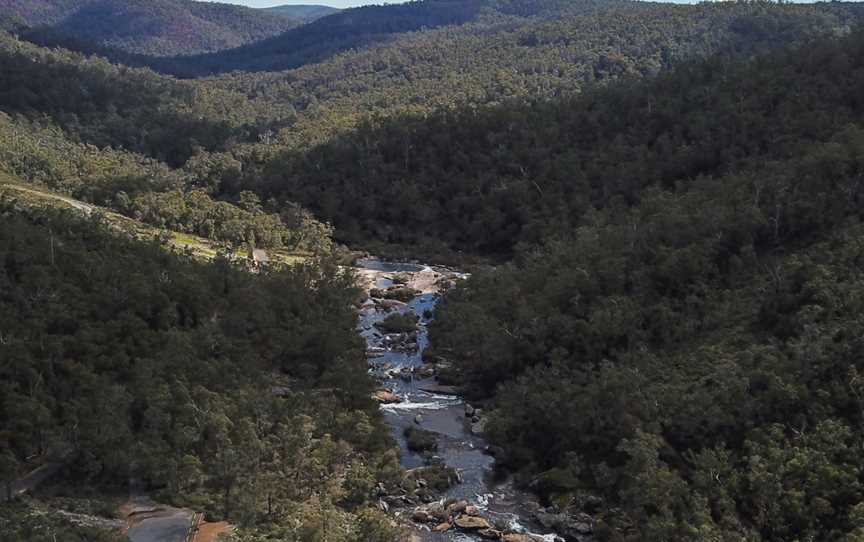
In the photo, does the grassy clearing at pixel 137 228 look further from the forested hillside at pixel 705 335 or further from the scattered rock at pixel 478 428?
the scattered rock at pixel 478 428

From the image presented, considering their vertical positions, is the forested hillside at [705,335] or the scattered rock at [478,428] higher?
the forested hillside at [705,335]

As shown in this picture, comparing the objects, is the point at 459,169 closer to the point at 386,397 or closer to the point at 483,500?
the point at 386,397

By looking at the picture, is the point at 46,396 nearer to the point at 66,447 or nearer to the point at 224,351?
the point at 66,447

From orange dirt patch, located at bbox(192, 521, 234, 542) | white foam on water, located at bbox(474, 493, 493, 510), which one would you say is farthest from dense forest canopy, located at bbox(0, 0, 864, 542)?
white foam on water, located at bbox(474, 493, 493, 510)

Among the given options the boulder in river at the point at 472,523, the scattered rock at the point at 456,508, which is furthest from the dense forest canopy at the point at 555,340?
the boulder in river at the point at 472,523

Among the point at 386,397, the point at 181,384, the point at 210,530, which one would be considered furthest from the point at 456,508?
the point at 386,397

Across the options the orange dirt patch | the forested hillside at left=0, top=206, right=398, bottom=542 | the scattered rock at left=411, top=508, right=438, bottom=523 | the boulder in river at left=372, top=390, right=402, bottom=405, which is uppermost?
the forested hillside at left=0, top=206, right=398, bottom=542

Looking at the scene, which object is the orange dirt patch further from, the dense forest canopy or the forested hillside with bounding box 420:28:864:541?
the forested hillside with bounding box 420:28:864:541
